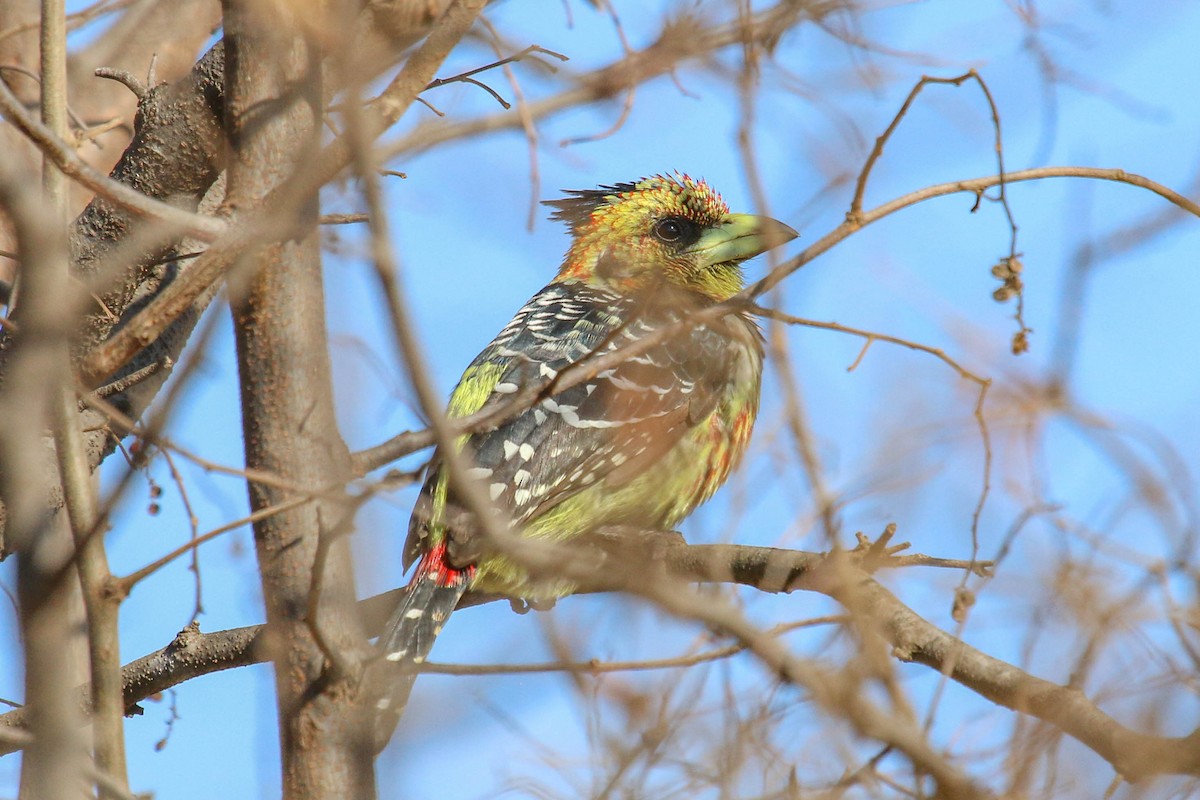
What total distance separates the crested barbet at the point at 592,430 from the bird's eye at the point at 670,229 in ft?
0.38

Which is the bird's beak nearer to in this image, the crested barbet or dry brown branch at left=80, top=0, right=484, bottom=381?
the crested barbet

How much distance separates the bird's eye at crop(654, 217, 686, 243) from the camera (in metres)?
5.86

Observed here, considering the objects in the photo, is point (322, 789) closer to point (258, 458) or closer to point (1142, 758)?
point (258, 458)

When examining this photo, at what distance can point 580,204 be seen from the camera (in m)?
6.18

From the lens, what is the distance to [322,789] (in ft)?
8.77

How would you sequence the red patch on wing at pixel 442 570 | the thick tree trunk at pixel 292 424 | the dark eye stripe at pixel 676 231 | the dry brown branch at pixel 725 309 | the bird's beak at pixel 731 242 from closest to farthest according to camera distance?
1. the dry brown branch at pixel 725 309
2. the thick tree trunk at pixel 292 424
3. the red patch on wing at pixel 442 570
4. the bird's beak at pixel 731 242
5. the dark eye stripe at pixel 676 231

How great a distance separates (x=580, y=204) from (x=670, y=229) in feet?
1.77

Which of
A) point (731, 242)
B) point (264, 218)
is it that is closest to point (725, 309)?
point (264, 218)

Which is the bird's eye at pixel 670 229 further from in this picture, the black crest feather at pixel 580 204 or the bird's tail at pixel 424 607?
the bird's tail at pixel 424 607

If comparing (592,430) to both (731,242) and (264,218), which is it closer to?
(731,242)

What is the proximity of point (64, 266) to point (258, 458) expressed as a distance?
0.96 metres

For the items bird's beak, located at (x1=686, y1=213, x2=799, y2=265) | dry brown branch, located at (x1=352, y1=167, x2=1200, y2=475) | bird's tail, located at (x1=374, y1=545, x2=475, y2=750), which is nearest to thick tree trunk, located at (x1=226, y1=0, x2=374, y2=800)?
dry brown branch, located at (x1=352, y1=167, x2=1200, y2=475)

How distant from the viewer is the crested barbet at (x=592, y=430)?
4066 millimetres

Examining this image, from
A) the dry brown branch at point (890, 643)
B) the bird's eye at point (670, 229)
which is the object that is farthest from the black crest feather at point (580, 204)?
the dry brown branch at point (890, 643)
